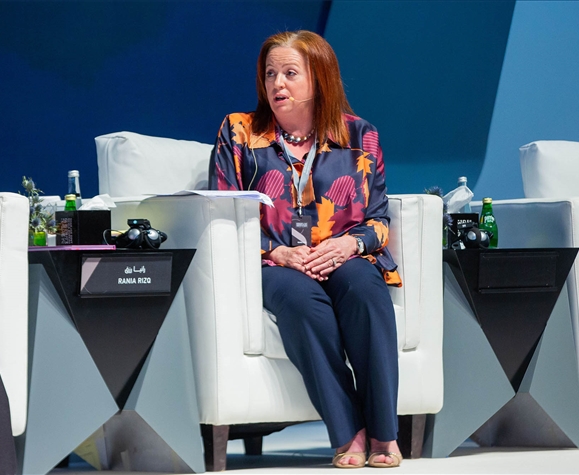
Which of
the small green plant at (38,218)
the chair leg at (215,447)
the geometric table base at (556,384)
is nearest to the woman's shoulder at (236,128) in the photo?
the small green plant at (38,218)

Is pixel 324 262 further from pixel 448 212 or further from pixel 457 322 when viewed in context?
pixel 448 212

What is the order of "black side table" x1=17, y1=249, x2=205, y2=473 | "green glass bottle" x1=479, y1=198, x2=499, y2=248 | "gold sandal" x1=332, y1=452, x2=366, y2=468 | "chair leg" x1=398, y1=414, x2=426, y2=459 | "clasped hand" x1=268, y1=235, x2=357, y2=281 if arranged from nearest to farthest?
"black side table" x1=17, y1=249, x2=205, y2=473, "gold sandal" x1=332, y1=452, x2=366, y2=468, "clasped hand" x1=268, y1=235, x2=357, y2=281, "chair leg" x1=398, y1=414, x2=426, y2=459, "green glass bottle" x1=479, y1=198, x2=499, y2=248

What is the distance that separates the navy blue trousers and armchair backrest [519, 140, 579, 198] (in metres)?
1.13

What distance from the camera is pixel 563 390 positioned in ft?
9.05

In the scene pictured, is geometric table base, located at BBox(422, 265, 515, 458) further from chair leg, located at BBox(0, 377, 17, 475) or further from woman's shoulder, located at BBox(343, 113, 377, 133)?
chair leg, located at BBox(0, 377, 17, 475)

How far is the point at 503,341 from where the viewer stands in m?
2.71

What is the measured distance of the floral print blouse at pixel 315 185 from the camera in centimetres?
262

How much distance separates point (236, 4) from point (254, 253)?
1.64 metres

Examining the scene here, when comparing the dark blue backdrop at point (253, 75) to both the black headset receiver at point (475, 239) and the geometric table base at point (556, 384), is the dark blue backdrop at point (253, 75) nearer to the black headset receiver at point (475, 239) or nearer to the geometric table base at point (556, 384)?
the black headset receiver at point (475, 239)

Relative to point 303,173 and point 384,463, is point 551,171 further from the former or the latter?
point 384,463

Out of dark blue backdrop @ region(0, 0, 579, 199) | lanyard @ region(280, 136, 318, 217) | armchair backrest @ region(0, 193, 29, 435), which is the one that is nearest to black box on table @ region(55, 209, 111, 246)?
armchair backrest @ region(0, 193, 29, 435)

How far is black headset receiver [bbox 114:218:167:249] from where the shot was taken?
7.62 ft

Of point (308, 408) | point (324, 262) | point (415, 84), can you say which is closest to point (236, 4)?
point (415, 84)

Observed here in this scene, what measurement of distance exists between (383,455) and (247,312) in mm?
501
